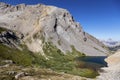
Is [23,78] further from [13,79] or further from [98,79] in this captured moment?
[98,79]

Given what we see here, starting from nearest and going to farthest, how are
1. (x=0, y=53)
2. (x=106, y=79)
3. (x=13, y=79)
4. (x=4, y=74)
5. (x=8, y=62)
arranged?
(x=13, y=79)
(x=4, y=74)
(x=106, y=79)
(x=8, y=62)
(x=0, y=53)

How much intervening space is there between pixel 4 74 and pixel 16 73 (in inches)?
270

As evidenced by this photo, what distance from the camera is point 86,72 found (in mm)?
177875

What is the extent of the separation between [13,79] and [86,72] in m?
76.5

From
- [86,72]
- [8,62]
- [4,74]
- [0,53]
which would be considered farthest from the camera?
[0,53]

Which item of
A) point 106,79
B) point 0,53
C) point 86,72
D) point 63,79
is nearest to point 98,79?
point 106,79

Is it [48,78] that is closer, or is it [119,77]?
[48,78]

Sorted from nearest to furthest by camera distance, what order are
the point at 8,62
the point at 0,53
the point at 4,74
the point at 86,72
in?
1. the point at 4,74
2. the point at 8,62
3. the point at 86,72
4. the point at 0,53

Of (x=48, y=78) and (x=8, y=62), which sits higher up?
(x=8, y=62)

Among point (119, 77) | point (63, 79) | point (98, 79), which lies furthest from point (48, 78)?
point (119, 77)

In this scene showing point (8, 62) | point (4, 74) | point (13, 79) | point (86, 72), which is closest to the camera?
point (13, 79)

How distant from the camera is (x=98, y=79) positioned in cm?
13962

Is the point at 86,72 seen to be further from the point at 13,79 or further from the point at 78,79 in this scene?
the point at 13,79

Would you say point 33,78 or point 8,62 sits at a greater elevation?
point 8,62
